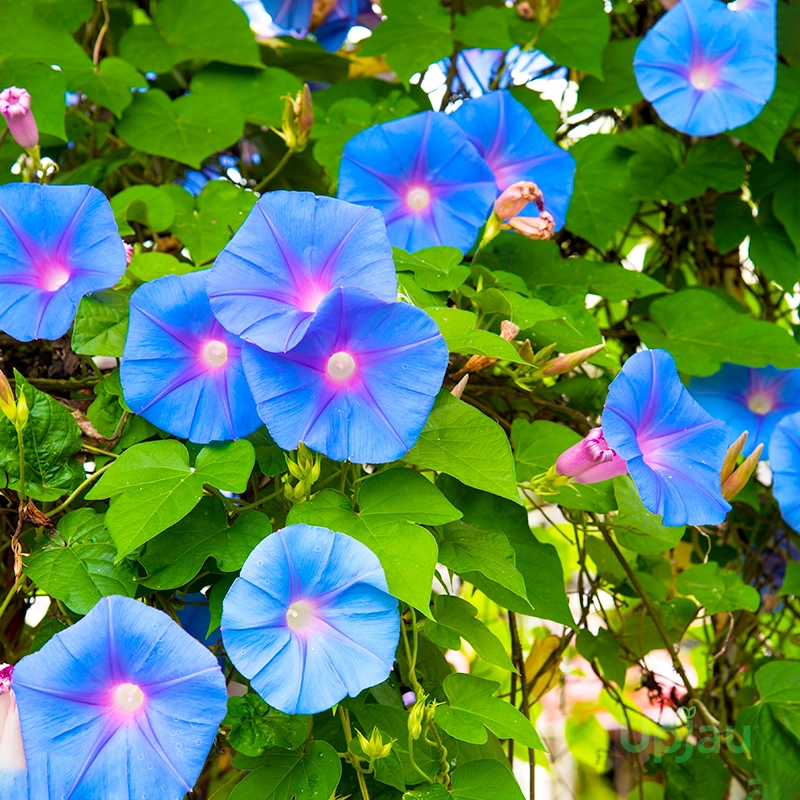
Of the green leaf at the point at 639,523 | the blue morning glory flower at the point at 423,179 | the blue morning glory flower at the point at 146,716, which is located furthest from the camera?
the blue morning glory flower at the point at 423,179

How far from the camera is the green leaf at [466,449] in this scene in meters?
0.79

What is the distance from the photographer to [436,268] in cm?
94

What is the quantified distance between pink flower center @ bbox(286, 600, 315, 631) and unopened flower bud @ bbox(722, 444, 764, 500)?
0.51 meters

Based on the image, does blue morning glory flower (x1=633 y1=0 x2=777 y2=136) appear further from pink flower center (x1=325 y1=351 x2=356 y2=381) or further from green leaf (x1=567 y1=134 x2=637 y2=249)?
pink flower center (x1=325 y1=351 x2=356 y2=381)

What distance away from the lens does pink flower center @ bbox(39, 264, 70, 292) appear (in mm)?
894

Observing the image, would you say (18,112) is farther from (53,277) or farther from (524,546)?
(524,546)

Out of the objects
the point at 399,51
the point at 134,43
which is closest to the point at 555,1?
the point at 399,51

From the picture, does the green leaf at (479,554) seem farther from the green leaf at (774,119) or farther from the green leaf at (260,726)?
the green leaf at (774,119)

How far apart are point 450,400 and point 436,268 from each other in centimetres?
18

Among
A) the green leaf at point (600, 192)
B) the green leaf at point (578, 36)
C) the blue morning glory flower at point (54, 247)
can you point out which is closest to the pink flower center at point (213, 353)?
the blue morning glory flower at point (54, 247)

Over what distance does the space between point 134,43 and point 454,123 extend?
2.01ft

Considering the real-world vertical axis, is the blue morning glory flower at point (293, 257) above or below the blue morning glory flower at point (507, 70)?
below

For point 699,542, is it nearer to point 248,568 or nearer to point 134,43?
point 248,568

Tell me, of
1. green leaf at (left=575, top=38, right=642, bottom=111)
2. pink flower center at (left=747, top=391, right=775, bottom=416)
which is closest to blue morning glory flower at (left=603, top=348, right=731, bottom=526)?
pink flower center at (left=747, top=391, right=775, bottom=416)
